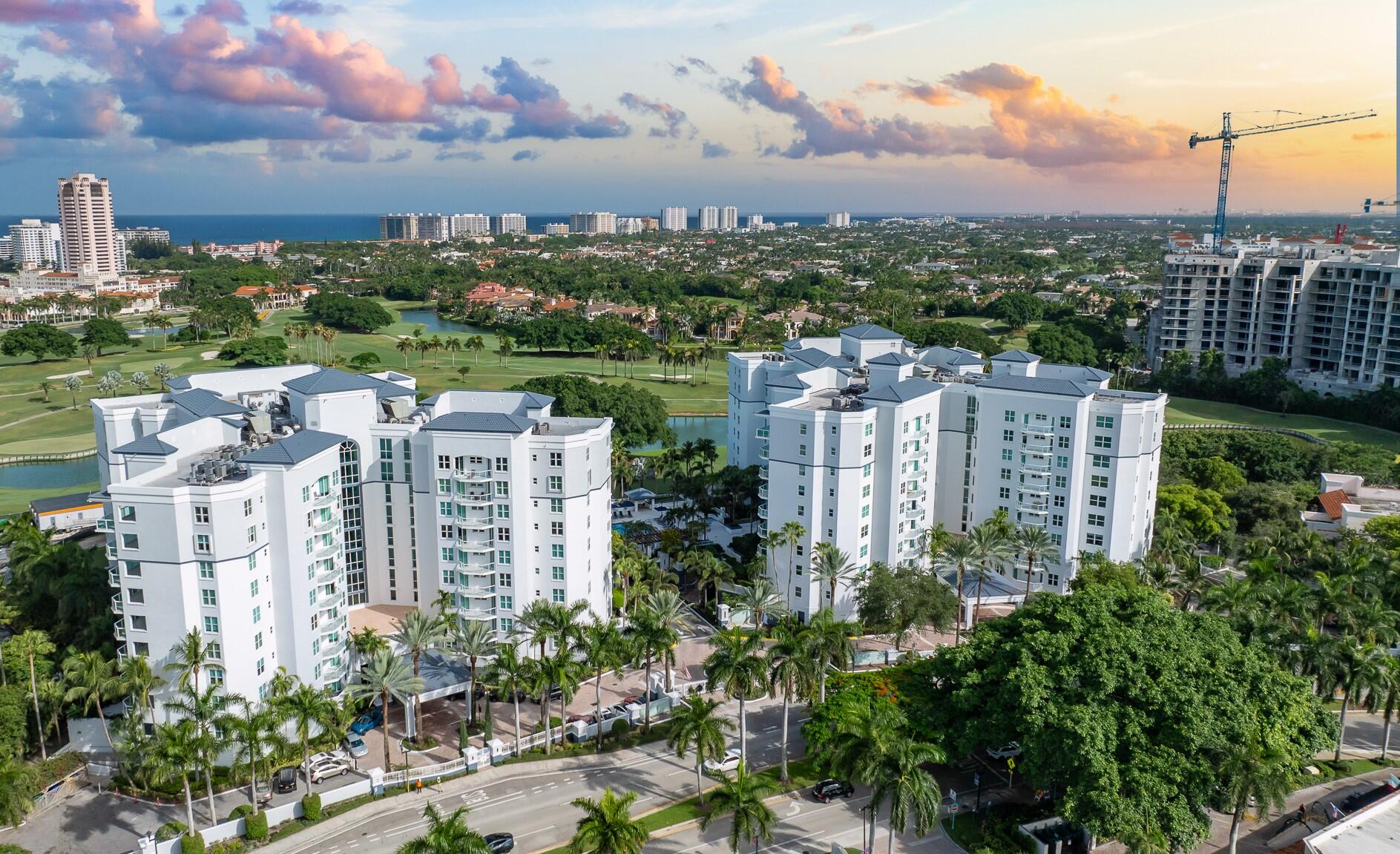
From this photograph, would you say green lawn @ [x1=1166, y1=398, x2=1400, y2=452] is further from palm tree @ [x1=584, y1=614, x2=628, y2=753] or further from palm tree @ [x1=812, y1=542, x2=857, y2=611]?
palm tree @ [x1=584, y1=614, x2=628, y2=753]

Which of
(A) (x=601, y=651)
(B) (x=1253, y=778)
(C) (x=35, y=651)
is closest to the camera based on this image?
(B) (x=1253, y=778)

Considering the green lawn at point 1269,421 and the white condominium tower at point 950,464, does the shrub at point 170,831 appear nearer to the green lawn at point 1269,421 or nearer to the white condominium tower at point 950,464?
the white condominium tower at point 950,464

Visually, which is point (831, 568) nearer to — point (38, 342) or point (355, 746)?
point (355, 746)

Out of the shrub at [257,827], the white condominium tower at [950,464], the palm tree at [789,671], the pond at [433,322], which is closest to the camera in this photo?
the shrub at [257,827]

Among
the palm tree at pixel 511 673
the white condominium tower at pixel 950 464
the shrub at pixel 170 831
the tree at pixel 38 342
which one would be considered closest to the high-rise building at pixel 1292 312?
the white condominium tower at pixel 950 464

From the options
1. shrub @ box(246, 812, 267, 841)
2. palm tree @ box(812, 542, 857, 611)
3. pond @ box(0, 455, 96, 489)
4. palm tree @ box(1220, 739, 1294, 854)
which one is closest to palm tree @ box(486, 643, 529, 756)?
shrub @ box(246, 812, 267, 841)

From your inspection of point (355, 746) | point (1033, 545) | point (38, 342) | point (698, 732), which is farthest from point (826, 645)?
point (38, 342)

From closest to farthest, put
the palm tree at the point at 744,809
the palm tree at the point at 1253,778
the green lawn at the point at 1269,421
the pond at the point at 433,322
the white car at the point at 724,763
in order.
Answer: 1. the palm tree at the point at 1253,778
2. the palm tree at the point at 744,809
3. the white car at the point at 724,763
4. the green lawn at the point at 1269,421
5. the pond at the point at 433,322
